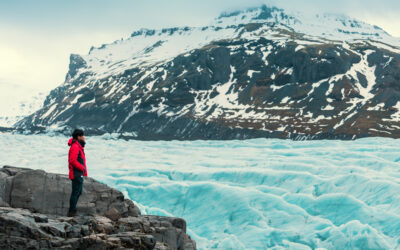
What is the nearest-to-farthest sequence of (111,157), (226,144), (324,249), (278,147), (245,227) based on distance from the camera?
(324,249) → (245,227) → (111,157) → (278,147) → (226,144)

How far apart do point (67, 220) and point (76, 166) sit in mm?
2033

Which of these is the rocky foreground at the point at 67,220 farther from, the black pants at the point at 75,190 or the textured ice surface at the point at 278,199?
the textured ice surface at the point at 278,199

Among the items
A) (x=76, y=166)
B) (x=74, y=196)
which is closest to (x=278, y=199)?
(x=74, y=196)

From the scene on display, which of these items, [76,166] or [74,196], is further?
[74,196]

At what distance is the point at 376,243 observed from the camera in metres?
28.7

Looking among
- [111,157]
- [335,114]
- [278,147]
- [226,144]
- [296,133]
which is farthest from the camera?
[335,114]

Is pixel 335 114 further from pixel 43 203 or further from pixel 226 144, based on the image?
pixel 43 203

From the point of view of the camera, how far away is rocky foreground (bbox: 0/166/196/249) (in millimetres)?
14109

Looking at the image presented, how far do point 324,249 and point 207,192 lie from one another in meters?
12.4

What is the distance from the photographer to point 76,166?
17.1 metres

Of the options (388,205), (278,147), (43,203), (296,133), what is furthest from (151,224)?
(296,133)

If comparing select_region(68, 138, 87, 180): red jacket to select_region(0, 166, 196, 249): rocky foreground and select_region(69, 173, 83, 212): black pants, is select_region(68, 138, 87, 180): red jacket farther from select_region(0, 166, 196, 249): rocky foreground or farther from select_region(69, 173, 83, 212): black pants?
select_region(0, 166, 196, 249): rocky foreground

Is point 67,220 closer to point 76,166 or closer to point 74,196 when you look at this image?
point 74,196

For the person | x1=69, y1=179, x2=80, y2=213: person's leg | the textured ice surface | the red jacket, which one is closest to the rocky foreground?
x1=69, y1=179, x2=80, y2=213: person's leg
